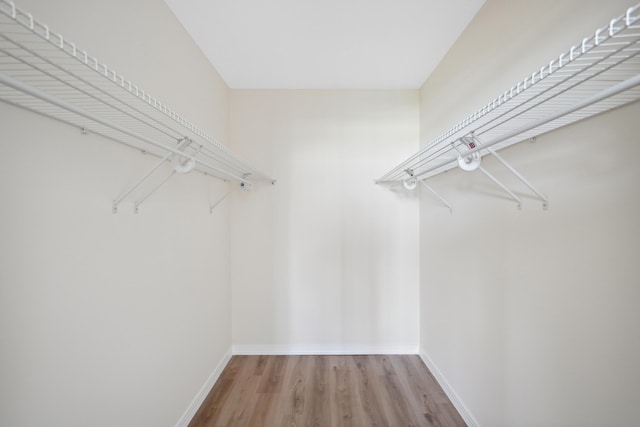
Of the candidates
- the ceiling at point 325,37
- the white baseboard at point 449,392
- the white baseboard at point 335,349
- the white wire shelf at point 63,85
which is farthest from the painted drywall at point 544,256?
the white wire shelf at point 63,85

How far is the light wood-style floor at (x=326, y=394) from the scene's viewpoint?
1475mm

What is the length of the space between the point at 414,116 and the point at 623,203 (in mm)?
1658

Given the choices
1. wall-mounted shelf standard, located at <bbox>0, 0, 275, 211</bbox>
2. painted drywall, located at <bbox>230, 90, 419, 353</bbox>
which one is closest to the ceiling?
painted drywall, located at <bbox>230, 90, 419, 353</bbox>

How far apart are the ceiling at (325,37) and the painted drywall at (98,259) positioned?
0.82 ft

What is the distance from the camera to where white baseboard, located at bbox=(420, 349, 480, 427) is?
1408 millimetres

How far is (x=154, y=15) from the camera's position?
45.8 inches

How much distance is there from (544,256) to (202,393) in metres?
2.12

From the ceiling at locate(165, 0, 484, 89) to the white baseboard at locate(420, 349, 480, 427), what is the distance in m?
2.35

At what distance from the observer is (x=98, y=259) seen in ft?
2.88

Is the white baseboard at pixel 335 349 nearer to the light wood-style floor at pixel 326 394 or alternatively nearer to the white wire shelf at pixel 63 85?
the light wood-style floor at pixel 326 394

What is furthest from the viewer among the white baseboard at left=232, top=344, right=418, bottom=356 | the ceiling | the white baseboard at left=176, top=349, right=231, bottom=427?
the white baseboard at left=232, top=344, right=418, bottom=356

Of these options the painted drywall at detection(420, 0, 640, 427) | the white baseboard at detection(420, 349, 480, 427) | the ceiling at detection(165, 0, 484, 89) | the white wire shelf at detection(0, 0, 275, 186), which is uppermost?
the ceiling at detection(165, 0, 484, 89)

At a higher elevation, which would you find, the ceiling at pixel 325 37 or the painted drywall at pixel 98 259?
the ceiling at pixel 325 37

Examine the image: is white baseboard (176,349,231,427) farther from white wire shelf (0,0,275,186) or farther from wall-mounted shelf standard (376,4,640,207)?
wall-mounted shelf standard (376,4,640,207)
